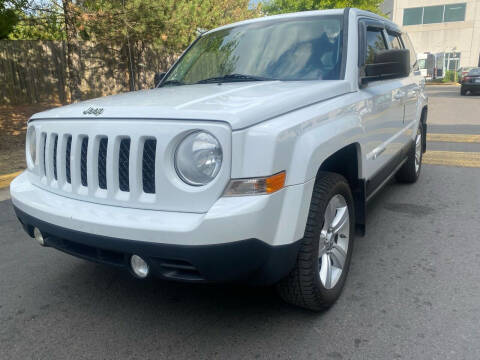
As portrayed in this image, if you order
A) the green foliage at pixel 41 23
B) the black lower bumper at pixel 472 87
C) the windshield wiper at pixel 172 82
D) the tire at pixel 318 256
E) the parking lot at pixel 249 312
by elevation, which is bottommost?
the black lower bumper at pixel 472 87

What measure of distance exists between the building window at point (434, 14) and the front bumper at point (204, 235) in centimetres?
4508

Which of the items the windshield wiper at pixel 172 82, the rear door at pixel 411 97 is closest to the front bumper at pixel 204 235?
the windshield wiper at pixel 172 82

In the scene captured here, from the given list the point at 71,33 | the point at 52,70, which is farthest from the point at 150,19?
the point at 52,70

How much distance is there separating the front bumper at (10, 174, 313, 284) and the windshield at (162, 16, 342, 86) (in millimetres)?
1196

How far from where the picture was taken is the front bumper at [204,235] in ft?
6.12

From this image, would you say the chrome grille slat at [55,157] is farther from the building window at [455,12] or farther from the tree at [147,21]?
the building window at [455,12]

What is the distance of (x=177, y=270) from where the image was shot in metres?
2.01

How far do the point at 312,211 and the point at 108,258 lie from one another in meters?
1.09

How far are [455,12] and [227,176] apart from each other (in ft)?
149

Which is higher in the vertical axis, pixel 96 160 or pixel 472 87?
pixel 96 160

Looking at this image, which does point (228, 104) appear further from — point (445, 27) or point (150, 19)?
point (445, 27)

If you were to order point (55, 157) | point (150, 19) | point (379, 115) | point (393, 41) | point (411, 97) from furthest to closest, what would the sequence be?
point (150, 19) < point (411, 97) < point (393, 41) < point (379, 115) < point (55, 157)

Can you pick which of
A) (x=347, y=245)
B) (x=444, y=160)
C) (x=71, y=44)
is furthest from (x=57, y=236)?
(x=71, y=44)

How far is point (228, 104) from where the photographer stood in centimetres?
212
